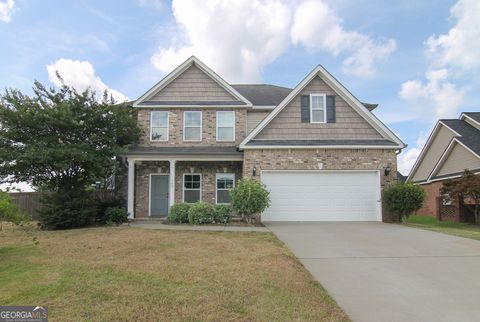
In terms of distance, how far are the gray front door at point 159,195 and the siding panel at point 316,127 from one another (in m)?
5.10

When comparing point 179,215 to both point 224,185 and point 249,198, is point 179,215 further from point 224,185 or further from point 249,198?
point 224,185

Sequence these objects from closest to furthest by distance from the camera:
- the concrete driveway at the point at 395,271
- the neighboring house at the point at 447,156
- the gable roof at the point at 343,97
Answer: the concrete driveway at the point at 395,271, the gable roof at the point at 343,97, the neighboring house at the point at 447,156

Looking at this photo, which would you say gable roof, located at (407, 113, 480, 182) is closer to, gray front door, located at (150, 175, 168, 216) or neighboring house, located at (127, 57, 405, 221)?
neighboring house, located at (127, 57, 405, 221)

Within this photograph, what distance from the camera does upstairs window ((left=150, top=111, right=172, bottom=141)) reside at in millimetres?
17062

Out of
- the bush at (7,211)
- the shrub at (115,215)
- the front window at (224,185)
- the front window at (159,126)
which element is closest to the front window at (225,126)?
the front window at (224,185)

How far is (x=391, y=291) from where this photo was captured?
535 centimetres

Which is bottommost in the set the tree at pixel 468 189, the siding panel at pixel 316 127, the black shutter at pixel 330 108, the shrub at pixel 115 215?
the shrub at pixel 115 215

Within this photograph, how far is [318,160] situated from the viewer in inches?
597

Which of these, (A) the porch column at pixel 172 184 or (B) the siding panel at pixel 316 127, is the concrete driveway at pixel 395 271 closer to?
(B) the siding panel at pixel 316 127

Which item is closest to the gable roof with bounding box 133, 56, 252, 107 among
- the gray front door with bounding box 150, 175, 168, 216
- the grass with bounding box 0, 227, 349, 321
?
the gray front door with bounding box 150, 175, 168, 216

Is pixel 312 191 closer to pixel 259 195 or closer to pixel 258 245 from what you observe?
pixel 259 195

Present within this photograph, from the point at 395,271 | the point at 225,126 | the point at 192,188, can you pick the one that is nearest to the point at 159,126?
the point at 225,126

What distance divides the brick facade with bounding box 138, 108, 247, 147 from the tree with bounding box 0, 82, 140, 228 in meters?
1.97

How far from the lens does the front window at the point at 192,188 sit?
1659cm
